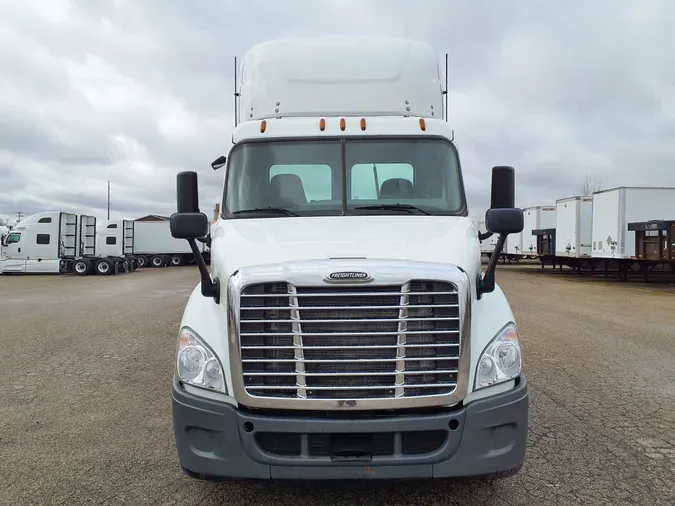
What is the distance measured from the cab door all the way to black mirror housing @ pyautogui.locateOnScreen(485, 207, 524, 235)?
104 feet

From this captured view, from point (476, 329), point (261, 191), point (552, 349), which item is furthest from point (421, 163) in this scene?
point (552, 349)

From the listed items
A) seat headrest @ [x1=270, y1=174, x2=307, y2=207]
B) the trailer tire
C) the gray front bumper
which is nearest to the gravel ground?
the gray front bumper

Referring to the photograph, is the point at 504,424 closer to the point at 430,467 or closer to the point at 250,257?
the point at 430,467

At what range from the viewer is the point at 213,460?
2900 mm

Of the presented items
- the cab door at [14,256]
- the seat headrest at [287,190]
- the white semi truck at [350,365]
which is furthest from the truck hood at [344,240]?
the cab door at [14,256]

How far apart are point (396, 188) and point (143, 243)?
36786mm

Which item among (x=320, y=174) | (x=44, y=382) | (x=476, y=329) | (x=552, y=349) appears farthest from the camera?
(x=552, y=349)

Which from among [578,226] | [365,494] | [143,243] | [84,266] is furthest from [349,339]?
[143,243]

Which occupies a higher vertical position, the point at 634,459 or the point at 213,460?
the point at 213,460

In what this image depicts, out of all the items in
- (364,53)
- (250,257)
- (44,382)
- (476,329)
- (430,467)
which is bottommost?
(44,382)

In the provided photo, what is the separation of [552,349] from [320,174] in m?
5.40

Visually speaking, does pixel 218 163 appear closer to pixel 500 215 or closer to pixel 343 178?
pixel 343 178

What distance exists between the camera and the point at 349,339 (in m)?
3.00

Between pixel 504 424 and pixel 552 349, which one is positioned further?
pixel 552 349
